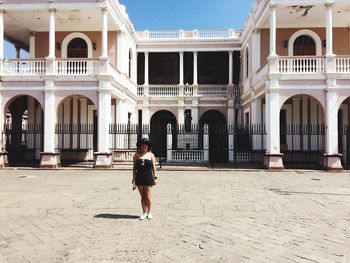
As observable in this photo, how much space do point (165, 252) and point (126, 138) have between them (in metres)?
16.5

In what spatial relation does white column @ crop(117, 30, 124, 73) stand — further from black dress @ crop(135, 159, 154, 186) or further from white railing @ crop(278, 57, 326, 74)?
black dress @ crop(135, 159, 154, 186)

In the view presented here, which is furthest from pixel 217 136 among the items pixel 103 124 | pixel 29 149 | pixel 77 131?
pixel 29 149

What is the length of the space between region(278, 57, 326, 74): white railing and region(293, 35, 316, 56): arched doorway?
128 inches

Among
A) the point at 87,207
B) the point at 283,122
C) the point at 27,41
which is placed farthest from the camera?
the point at 27,41

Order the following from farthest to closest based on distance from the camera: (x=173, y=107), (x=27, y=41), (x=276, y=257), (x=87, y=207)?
(x=173, y=107)
(x=27, y=41)
(x=87, y=207)
(x=276, y=257)

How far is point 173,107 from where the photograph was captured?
2566 centimetres

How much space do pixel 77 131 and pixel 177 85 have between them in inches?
337

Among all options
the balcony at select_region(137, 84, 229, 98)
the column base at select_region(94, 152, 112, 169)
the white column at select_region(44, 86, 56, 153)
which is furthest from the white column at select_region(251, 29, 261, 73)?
→ the white column at select_region(44, 86, 56, 153)

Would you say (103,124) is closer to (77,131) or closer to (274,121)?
(77,131)

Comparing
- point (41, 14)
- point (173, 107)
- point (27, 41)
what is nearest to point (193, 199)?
point (41, 14)

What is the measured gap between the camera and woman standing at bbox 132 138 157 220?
660 centimetres

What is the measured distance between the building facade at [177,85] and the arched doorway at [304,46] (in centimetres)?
6

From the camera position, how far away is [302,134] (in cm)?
1939

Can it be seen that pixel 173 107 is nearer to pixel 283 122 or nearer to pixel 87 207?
pixel 283 122
